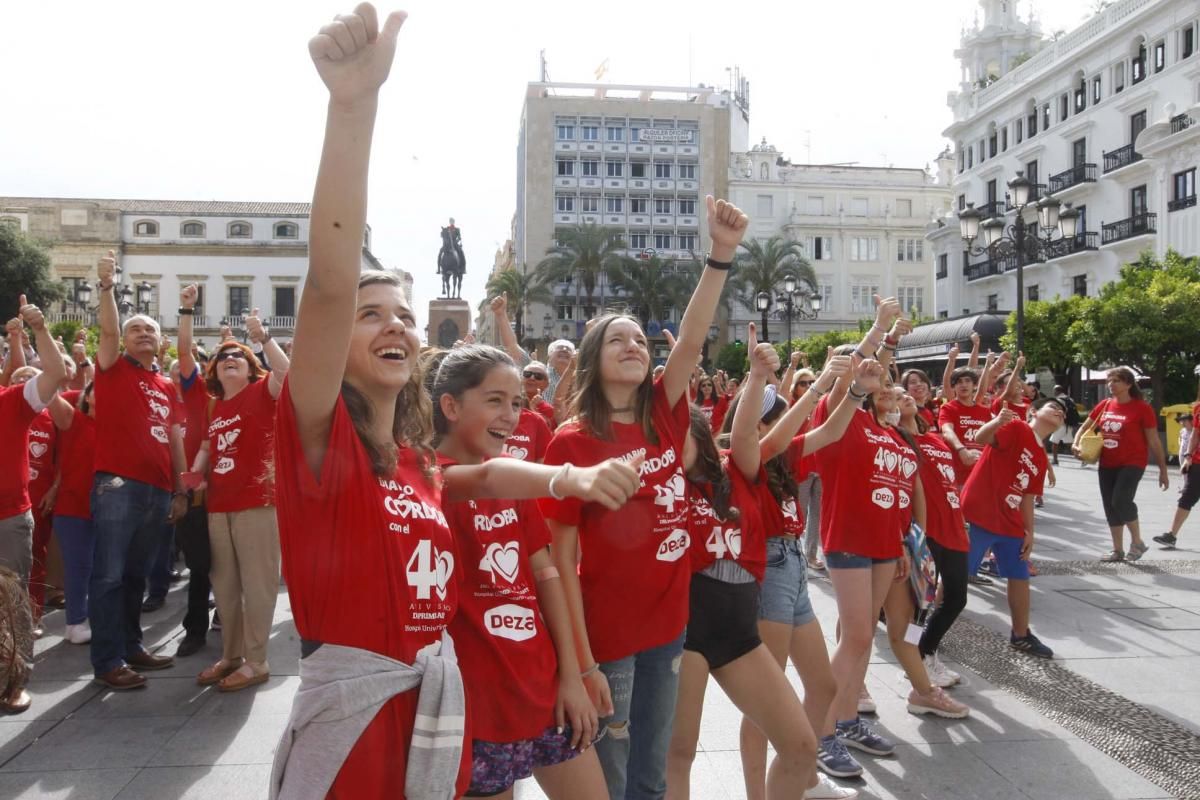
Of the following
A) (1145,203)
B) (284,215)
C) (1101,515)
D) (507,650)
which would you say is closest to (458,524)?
(507,650)

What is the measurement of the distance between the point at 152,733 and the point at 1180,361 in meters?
26.7

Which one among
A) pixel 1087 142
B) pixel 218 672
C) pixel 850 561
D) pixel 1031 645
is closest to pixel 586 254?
pixel 1087 142

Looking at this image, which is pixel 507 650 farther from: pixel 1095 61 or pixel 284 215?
pixel 284 215

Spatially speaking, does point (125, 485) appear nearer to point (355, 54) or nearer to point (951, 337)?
point (355, 54)

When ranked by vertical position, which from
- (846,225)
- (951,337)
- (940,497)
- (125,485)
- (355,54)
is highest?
(846,225)

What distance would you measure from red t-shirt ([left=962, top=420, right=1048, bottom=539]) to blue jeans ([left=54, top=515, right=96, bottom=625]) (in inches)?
229

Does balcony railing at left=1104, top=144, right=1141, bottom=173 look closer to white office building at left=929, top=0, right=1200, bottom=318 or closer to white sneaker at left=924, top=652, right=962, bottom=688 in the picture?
white office building at left=929, top=0, right=1200, bottom=318

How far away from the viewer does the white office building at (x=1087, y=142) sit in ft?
113

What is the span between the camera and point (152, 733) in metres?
4.67

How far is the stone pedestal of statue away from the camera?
25219 mm

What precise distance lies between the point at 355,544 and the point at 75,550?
16.8 ft

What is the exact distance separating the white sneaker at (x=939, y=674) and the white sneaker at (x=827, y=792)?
161 centimetres

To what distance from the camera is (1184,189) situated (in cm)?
3362

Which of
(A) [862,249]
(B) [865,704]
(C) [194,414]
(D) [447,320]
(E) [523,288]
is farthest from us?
(A) [862,249]
